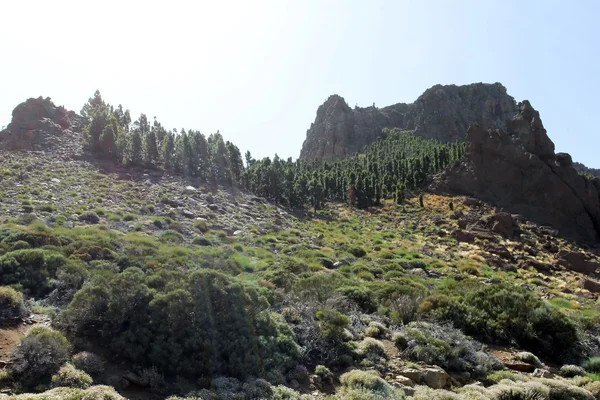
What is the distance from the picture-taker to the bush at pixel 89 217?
27.4 m

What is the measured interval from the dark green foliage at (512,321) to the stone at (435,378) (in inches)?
149

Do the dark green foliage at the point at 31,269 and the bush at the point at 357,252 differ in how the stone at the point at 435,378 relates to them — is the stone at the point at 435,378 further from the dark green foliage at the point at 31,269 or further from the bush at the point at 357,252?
the bush at the point at 357,252

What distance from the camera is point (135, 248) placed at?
17844 millimetres

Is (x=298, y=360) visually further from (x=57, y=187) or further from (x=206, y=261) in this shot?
(x=57, y=187)

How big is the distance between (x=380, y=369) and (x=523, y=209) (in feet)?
205

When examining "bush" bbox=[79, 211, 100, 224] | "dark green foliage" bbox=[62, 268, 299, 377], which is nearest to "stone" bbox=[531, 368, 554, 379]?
"dark green foliage" bbox=[62, 268, 299, 377]

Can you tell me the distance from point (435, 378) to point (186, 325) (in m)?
6.05

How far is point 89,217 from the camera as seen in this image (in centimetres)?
2805

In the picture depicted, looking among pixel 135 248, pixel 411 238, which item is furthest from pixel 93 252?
pixel 411 238

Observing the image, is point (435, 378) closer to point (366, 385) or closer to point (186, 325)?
point (366, 385)

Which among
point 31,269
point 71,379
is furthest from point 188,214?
point 71,379

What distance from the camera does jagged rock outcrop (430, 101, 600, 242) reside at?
2327 inches

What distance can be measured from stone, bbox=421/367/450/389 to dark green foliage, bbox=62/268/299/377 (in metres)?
3.21

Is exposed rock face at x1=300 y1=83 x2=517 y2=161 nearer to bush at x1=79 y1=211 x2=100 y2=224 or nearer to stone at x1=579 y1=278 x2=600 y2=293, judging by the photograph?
stone at x1=579 y1=278 x2=600 y2=293
